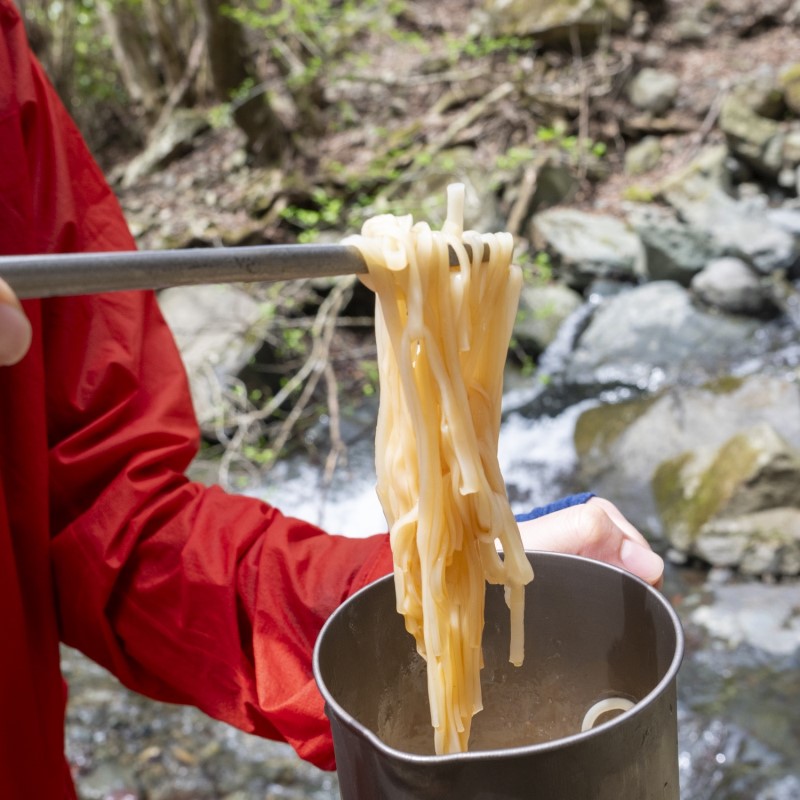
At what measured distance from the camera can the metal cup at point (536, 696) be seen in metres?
0.81

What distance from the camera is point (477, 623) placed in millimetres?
1260

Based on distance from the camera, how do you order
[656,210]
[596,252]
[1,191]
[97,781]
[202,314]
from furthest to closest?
[656,210]
[596,252]
[202,314]
[97,781]
[1,191]

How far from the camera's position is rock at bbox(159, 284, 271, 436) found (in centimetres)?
631

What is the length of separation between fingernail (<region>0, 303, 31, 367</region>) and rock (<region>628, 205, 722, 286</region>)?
788 centimetres

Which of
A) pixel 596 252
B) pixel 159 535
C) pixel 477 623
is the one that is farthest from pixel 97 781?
pixel 596 252

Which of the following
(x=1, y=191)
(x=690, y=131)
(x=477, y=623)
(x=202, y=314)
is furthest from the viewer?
(x=690, y=131)

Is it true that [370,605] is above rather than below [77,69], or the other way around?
below

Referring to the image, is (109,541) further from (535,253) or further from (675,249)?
(535,253)

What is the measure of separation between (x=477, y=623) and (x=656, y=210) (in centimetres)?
878

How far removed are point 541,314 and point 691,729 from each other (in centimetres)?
434

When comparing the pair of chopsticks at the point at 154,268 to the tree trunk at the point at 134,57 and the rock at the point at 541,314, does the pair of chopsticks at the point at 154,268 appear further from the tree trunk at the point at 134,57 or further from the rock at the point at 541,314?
the tree trunk at the point at 134,57

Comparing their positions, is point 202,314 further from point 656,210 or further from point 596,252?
point 656,210

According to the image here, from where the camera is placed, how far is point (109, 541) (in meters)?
1.43

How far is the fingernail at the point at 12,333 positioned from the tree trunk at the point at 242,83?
28.8ft
